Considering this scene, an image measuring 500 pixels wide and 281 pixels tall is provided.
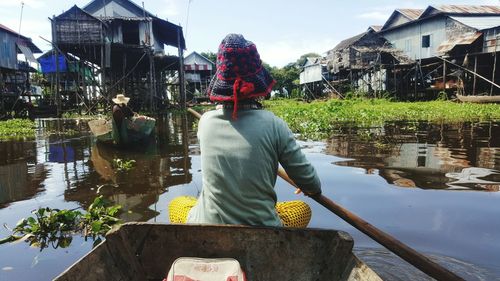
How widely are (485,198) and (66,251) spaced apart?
14.6 feet

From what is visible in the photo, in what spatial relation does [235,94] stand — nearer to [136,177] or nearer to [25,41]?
[136,177]

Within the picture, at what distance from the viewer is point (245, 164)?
2240 millimetres

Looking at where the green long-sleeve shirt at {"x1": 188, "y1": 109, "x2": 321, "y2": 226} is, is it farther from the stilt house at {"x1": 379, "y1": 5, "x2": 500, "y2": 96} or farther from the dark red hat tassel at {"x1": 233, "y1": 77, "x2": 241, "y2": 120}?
the stilt house at {"x1": 379, "y1": 5, "x2": 500, "y2": 96}

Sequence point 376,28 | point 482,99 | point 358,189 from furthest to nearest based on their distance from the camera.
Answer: point 376,28 → point 482,99 → point 358,189

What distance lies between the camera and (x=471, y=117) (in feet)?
48.5

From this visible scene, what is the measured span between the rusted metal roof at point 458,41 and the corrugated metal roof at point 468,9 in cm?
250

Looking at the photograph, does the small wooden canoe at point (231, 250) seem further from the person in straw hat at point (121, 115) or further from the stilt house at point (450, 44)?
the stilt house at point (450, 44)

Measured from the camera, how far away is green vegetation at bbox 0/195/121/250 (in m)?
3.82

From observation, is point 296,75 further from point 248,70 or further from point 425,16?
point 248,70

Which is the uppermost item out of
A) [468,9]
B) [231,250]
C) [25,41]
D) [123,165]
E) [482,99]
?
[468,9]

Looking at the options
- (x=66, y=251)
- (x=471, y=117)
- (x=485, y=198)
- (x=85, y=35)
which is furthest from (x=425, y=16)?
(x=66, y=251)

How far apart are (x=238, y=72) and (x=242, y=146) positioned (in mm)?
404

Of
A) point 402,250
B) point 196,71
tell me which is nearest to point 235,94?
point 402,250

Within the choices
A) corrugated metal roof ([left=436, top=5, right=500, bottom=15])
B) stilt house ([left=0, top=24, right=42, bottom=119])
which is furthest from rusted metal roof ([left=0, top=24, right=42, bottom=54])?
corrugated metal roof ([left=436, top=5, right=500, bottom=15])
